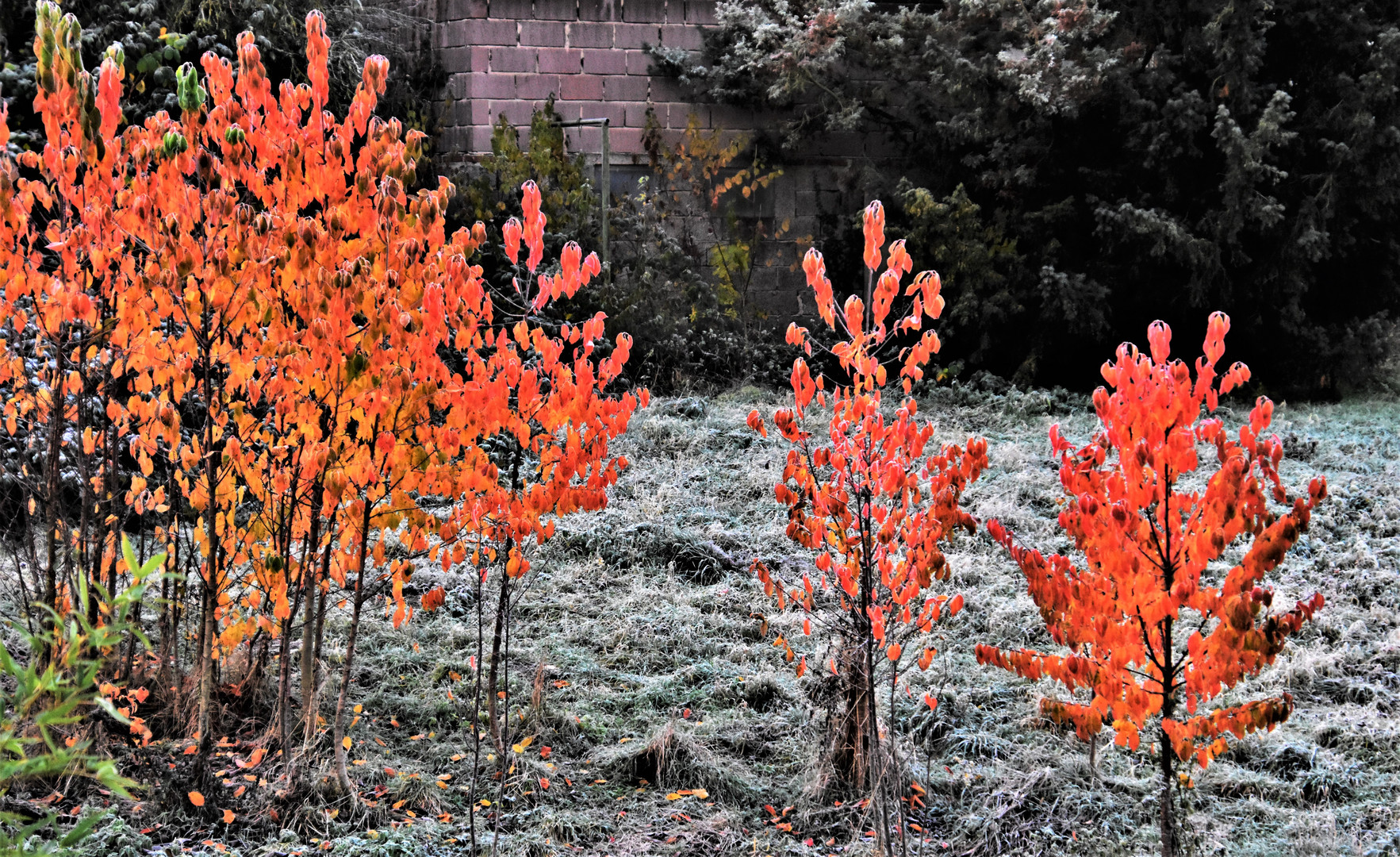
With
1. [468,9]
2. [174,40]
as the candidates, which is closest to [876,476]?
[174,40]

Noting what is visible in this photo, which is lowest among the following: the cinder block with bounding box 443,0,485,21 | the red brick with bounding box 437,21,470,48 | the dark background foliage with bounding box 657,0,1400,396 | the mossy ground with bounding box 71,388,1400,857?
the mossy ground with bounding box 71,388,1400,857

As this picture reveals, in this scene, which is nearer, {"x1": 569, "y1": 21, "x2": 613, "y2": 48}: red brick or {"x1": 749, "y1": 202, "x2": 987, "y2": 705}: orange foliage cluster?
{"x1": 749, "y1": 202, "x2": 987, "y2": 705}: orange foliage cluster

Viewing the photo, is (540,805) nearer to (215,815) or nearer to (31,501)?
(215,815)

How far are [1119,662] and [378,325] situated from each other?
5.89 feet

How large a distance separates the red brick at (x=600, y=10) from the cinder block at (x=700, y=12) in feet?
1.81

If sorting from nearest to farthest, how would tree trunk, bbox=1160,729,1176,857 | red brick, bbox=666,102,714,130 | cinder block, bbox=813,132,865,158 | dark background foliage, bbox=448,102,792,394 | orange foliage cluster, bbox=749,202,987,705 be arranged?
tree trunk, bbox=1160,729,1176,857 → orange foliage cluster, bbox=749,202,987,705 → dark background foliage, bbox=448,102,792,394 → red brick, bbox=666,102,714,130 → cinder block, bbox=813,132,865,158

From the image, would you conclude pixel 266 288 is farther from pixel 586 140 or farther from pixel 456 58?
pixel 456 58

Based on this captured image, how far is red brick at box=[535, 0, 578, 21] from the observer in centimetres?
818

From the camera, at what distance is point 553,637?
12.9 feet

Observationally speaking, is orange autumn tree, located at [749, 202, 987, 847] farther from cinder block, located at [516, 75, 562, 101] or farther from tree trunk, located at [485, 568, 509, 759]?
cinder block, located at [516, 75, 562, 101]

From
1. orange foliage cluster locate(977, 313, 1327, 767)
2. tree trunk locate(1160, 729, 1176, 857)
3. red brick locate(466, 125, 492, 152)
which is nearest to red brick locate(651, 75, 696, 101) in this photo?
red brick locate(466, 125, 492, 152)

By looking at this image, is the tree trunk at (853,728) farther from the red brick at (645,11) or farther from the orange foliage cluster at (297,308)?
the red brick at (645,11)

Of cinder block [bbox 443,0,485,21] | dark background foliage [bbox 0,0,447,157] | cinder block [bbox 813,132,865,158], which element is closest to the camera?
dark background foliage [bbox 0,0,447,157]

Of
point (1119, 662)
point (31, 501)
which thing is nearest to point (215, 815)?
point (31, 501)
